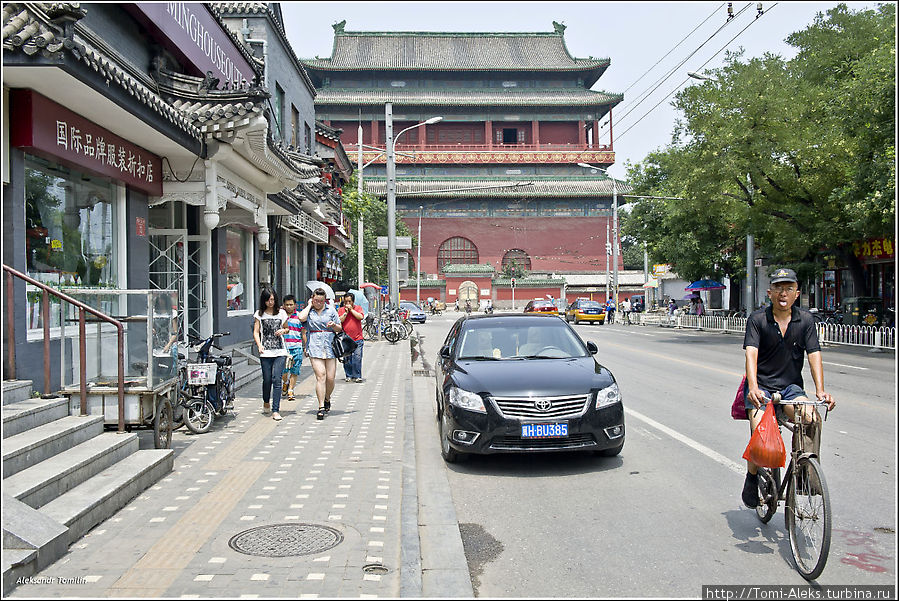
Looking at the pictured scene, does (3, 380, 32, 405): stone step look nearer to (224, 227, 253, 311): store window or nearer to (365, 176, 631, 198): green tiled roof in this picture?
(224, 227, 253, 311): store window

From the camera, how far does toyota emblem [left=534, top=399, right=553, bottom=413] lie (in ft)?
23.9

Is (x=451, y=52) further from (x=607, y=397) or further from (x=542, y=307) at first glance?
(x=607, y=397)

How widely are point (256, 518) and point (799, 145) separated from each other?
75.4 feet

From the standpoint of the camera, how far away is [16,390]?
6.58m

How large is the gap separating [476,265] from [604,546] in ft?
207

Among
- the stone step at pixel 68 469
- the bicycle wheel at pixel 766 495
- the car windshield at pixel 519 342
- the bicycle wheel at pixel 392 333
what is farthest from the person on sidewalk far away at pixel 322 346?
the bicycle wheel at pixel 392 333

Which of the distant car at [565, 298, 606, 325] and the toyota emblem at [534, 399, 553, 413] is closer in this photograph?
the toyota emblem at [534, 399, 553, 413]

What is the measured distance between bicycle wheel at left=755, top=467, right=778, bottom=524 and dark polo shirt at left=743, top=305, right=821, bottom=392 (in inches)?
23.8

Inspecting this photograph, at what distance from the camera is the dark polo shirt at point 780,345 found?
17.7 feet

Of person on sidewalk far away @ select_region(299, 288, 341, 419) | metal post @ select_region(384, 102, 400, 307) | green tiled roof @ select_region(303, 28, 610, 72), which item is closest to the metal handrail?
person on sidewalk far away @ select_region(299, 288, 341, 419)

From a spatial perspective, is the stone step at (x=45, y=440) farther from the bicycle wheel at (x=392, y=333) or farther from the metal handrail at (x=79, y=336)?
the bicycle wheel at (x=392, y=333)

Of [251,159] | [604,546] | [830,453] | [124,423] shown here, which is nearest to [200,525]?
[124,423]

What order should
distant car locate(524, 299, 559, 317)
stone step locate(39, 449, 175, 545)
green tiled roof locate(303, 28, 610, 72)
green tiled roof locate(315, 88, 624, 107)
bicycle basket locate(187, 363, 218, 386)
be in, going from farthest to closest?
green tiled roof locate(303, 28, 610, 72) → green tiled roof locate(315, 88, 624, 107) → distant car locate(524, 299, 559, 317) → bicycle basket locate(187, 363, 218, 386) → stone step locate(39, 449, 175, 545)

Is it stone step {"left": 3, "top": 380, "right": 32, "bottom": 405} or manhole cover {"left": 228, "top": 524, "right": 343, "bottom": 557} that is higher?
stone step {"left": 3, "top": 380, "right": 32, "bottom": 405}
